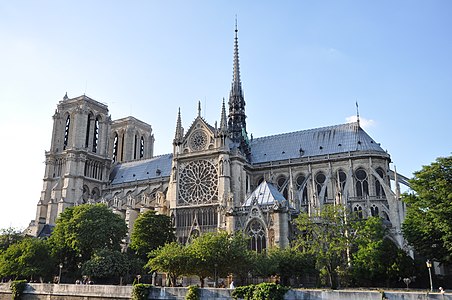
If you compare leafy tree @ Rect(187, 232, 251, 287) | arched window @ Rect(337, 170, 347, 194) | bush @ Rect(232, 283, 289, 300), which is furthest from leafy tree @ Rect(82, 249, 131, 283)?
arched window @ Rect(337, 170, 347, 194)

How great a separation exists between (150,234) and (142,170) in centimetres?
2917

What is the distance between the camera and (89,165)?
3031 inches

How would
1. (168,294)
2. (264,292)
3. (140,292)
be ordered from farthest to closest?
(140,292)
(168,294)
(264,292)

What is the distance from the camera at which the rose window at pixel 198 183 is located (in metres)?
57.1

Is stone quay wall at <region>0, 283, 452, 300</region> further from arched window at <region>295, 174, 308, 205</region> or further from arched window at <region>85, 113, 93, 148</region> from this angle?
arched window at <region>85, 113, 93, 148</region>

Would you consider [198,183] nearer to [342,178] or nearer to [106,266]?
[342,178]

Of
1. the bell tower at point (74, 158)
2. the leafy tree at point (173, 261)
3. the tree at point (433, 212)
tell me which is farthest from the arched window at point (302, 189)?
the bell tower at point (74, 158)

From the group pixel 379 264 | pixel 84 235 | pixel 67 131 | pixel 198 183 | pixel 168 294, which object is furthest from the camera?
pixel 67 131

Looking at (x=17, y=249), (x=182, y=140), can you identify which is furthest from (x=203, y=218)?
(x=17, y=249)

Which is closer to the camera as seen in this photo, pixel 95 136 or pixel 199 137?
pixel 199 137

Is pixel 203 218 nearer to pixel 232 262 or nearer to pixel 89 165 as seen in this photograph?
pixel 232 262

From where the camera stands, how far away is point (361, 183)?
56.6m

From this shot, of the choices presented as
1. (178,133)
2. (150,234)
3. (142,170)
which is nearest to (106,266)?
(150,234)

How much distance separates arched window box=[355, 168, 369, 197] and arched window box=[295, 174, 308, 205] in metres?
6.33
